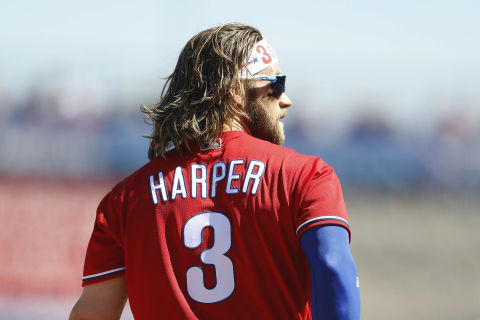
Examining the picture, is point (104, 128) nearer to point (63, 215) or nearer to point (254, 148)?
point (63, 215)

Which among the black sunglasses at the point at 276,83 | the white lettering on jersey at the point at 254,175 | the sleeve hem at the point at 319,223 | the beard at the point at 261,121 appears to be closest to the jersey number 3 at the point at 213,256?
the white lettering on jersey at the point at 254,175

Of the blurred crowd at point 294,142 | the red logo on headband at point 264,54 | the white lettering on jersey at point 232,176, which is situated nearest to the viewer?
the white lettering on jersey at point 232,176

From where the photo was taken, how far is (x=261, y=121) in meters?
2.24

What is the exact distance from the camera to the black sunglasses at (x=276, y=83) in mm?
2260

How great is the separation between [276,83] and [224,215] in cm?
52

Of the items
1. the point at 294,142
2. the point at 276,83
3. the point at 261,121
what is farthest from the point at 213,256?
the point at 294,142

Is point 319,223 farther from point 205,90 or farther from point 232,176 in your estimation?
point 205,90

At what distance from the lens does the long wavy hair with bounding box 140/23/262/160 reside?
2.18 m

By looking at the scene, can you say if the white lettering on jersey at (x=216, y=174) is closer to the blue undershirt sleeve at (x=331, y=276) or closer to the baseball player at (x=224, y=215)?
the baseball player at (x=224, y=215)

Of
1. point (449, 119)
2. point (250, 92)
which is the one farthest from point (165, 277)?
point (449, 119)

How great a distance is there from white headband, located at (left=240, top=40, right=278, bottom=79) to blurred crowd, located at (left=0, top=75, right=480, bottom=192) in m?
5.82

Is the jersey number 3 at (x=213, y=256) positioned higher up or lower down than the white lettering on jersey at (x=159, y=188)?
lower down

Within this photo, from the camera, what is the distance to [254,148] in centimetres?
208

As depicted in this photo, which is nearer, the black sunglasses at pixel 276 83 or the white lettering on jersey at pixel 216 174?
the white lettering on jersey at pixel 216 174
